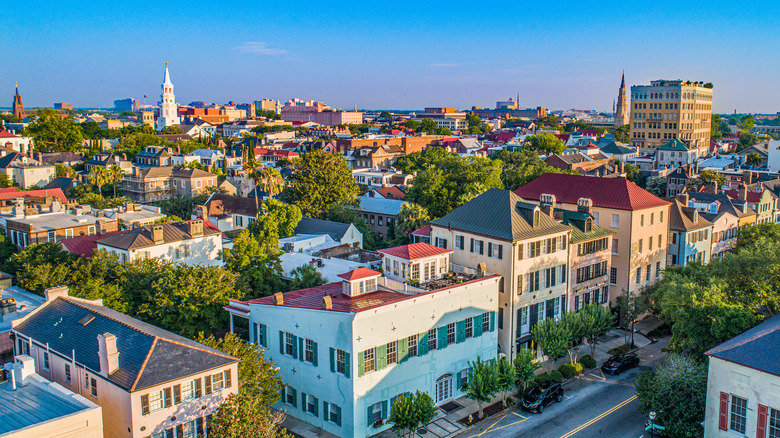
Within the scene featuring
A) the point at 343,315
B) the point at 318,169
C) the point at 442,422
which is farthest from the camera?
the point at 318,169

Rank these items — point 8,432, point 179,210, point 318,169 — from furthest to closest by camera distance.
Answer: point 179,210 → point 318,169 → point 8,432

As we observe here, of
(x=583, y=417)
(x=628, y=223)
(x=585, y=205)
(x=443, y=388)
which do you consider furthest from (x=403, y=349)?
(x=628, y=223)

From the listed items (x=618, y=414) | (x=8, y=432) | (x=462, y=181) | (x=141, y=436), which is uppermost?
(x=462, y=181)

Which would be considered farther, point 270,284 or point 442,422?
point 270,284

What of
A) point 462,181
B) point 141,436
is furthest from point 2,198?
point 141,436

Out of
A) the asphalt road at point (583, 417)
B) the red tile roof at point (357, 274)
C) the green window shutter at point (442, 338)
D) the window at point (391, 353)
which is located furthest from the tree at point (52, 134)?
the asphalt road at point (583, 417)

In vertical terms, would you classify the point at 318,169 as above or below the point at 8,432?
above

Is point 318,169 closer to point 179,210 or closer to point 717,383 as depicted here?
point 179,210
